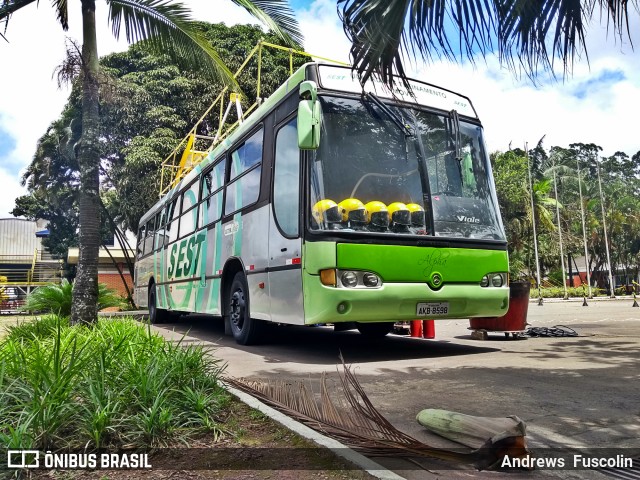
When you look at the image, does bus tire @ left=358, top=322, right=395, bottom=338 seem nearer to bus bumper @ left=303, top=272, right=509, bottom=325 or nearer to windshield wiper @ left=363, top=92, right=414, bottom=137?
bus bumper @ left=303, top=272, right=509, bottom=325

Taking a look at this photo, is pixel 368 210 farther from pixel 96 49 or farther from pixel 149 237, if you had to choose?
pixel 149 237

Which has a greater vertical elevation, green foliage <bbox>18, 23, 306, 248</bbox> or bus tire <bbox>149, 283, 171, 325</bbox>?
green foliage <bbox>18, 23, 306, 248</bbox>

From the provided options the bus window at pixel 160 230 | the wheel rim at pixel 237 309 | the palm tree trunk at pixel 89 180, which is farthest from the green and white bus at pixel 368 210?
the bus window at pixel 160 230

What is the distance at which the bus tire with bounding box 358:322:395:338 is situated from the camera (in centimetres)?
936

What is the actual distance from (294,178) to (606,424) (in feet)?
14.4

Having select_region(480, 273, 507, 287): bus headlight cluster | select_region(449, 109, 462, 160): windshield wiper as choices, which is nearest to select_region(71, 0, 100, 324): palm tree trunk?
select_region(449, 109, 462, 160): windshield wiper

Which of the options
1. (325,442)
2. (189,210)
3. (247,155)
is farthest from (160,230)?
(325,442)

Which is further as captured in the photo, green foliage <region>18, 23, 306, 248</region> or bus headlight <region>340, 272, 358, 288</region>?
green foliage <region>18, 23, 306, 248</region>

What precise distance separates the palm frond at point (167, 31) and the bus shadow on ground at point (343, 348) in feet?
15.7

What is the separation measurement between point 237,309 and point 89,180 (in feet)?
10.1

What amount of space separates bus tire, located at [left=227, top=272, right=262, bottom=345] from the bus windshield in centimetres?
263

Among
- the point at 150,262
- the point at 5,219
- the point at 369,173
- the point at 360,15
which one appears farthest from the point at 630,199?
the point at 5,219

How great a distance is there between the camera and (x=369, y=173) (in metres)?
6.65

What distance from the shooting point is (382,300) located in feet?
20.8
